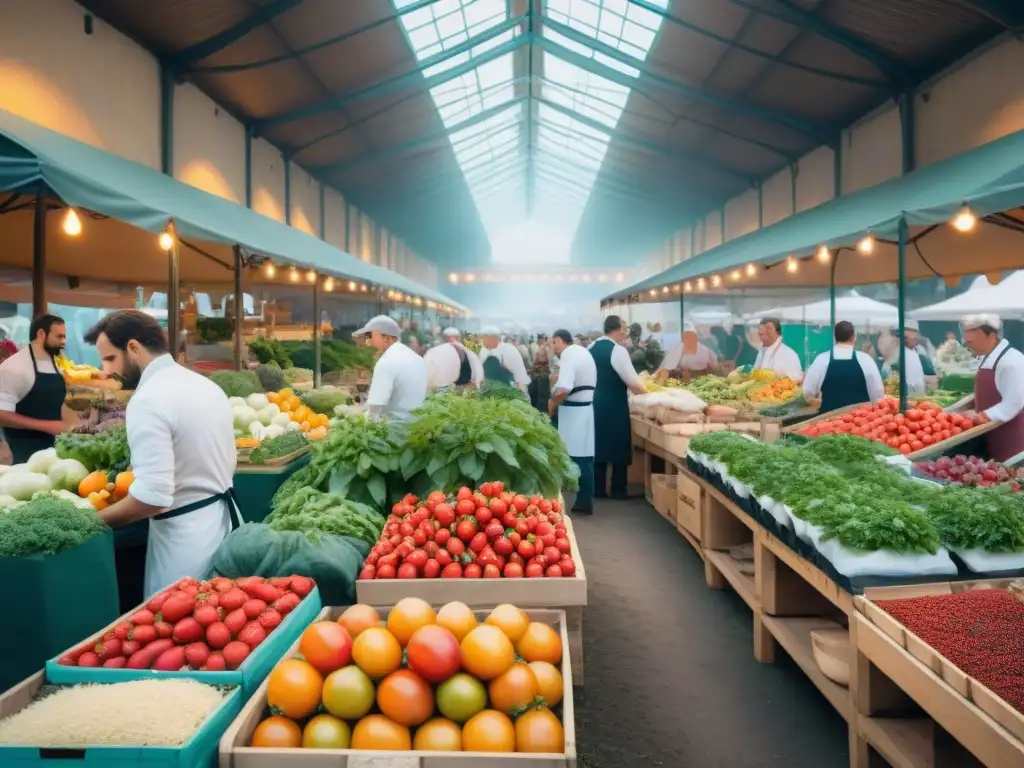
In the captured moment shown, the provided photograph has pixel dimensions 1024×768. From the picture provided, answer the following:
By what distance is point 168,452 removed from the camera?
10.2 feet

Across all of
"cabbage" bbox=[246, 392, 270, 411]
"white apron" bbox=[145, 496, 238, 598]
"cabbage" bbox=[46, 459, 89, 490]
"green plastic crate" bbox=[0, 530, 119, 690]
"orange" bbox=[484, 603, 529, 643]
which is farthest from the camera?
"cabbage" bbox=[246, 392, 270, 411]

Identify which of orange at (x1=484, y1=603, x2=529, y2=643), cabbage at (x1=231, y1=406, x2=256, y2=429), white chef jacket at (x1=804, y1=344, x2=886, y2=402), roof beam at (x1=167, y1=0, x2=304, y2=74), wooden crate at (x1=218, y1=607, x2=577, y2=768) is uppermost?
roof beam at (x1=167, y1=0, x2=304, y2=74)

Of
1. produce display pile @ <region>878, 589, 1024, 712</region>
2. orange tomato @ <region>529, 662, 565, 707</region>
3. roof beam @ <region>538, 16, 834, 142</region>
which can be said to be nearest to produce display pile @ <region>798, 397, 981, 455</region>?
produce display pile @ <region>878, 589, 1024, 712</region>

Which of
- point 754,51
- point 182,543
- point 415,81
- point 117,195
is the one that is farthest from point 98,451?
point 415,81

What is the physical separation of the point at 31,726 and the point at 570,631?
1.99 metres

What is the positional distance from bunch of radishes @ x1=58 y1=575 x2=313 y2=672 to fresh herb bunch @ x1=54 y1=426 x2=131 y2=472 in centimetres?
168

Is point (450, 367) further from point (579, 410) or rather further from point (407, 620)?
point (407, 620)

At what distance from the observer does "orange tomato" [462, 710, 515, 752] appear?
2096mm

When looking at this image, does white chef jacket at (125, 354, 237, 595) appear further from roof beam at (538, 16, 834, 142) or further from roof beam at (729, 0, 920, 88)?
roof beam at (538, 16, 834, 142)

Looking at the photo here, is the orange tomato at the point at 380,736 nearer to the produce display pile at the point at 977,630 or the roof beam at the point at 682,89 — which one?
the produce display pile at the point at 977,630

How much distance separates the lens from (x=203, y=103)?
10430 millimetres

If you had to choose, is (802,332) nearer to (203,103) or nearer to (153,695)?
(203,103)

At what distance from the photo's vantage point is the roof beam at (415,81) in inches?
478

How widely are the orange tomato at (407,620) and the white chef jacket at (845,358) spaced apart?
5.89 m
